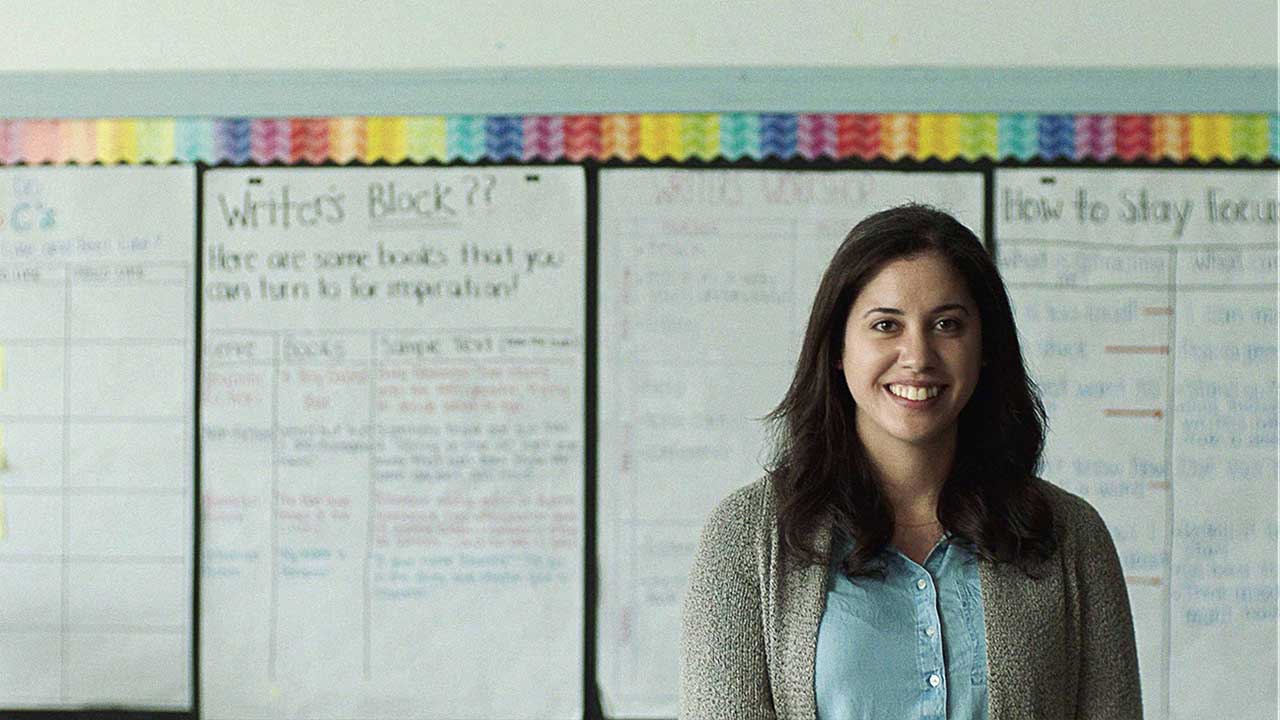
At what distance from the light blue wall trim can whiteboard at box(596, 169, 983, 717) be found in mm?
137

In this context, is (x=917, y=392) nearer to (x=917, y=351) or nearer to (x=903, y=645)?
(x=917, y=351)

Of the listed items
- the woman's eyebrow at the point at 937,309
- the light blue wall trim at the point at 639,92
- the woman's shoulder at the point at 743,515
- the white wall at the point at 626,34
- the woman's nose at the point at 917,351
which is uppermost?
the white wall at the point at 626,34

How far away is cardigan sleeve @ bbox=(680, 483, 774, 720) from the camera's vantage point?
1.22 m

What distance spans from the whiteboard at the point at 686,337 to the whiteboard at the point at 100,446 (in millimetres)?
786

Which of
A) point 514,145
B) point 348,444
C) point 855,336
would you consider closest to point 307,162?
point 514,145

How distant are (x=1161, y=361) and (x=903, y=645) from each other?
1.26m

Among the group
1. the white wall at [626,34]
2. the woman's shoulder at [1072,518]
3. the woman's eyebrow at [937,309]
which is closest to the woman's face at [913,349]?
the woman's eyebrow at [937,309]

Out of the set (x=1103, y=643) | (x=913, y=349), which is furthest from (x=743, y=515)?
(x=1103, y=643)

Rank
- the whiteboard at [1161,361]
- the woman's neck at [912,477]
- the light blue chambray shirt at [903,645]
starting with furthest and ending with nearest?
the whiteboard at [1161,361]
the woman's neck at [912,477]
the light blue chambray shirt at [903,645]

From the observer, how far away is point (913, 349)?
1.23 meters

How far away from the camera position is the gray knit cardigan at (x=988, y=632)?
3.95 ft

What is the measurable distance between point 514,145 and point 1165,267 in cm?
120

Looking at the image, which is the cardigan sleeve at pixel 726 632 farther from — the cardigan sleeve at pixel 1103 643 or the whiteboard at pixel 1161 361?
the whiteboard at pixel 1161 361

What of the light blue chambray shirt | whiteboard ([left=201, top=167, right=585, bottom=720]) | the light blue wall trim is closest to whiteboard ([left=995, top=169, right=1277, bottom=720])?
the light blue wall trim
